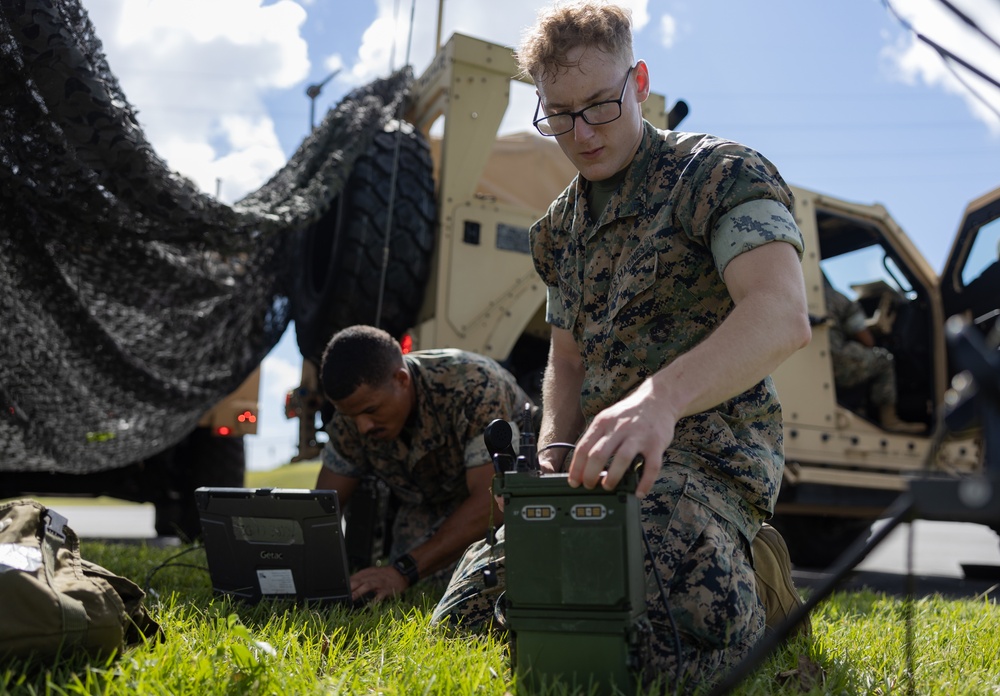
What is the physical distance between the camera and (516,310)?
15.5ft

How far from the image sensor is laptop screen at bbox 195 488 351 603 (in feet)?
9.05

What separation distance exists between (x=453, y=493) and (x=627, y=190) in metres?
1.89

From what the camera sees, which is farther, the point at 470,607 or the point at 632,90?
the point at 470,607

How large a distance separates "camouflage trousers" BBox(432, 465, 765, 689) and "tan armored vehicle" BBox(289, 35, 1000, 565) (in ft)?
8.61

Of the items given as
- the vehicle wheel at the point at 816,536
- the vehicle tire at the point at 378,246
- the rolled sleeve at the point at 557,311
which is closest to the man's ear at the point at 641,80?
the rolled sleeve at the point at 557,311

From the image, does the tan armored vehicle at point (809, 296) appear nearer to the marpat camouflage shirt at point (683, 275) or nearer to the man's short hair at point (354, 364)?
the man's short hair at point (354, 364)

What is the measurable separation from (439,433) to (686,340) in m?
1.56

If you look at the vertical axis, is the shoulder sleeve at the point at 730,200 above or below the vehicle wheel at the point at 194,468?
above

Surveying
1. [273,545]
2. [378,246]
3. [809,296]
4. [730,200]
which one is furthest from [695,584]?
[809,296]

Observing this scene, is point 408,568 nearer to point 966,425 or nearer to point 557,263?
point 557,263

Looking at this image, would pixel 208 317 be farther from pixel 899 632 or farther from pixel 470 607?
pixel 899 632

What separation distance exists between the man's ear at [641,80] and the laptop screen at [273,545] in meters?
1.41

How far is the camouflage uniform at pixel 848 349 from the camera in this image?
228 inches

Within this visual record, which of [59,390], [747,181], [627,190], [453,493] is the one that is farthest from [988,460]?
[59,390]
